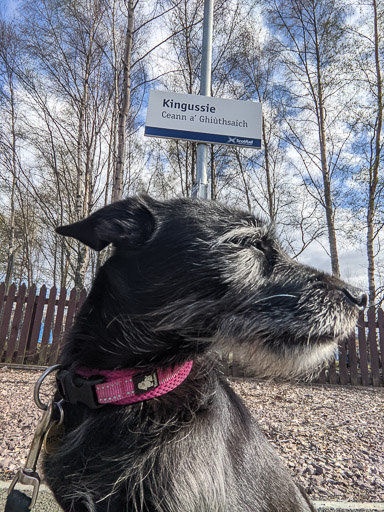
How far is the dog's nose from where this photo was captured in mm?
1806

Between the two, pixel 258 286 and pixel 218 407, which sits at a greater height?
pixel 258 286

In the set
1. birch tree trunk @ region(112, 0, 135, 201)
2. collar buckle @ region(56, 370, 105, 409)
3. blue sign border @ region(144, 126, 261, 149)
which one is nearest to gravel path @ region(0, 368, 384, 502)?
collar buckle @ region(56, 370, 105, 409)

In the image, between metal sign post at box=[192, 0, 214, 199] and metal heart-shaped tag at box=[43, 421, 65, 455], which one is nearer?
metal heart-shaped tag at box=[43, 421, 65, 455]

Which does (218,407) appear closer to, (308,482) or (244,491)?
(244,491)

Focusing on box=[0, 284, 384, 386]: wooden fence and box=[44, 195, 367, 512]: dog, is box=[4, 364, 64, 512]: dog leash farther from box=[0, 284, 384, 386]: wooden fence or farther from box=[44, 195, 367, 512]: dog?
box=[0, 284, 384, 386]: wooden fence

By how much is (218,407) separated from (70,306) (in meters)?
7.68

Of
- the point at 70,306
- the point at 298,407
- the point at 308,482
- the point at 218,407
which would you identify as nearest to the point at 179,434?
the point at 218,407

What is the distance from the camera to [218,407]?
1696mm

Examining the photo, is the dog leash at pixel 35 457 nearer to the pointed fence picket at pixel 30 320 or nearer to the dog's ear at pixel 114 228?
the dog's ear at pixel 114 228

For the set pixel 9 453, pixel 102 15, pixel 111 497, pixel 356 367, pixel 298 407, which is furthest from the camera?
pixel 102 15

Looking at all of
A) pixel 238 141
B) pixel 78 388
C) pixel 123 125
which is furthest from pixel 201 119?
pixel 78 388

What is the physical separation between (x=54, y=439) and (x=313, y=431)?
12.7ft

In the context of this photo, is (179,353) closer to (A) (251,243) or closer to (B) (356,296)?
(A) (251,243)

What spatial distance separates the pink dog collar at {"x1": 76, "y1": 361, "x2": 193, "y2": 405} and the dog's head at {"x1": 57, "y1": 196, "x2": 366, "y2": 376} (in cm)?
8
